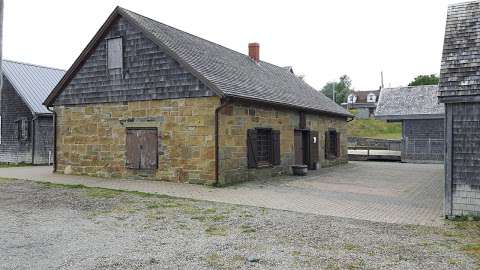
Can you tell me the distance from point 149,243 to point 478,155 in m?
6.99

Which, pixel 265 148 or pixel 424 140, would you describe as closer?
pixel 265 148

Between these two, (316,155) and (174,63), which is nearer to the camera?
(174,63)

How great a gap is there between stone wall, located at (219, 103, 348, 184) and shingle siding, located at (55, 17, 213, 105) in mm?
1326

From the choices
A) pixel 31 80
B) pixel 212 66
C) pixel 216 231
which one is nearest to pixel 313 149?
pixel 212 66

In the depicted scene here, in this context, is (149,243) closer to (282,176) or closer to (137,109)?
(137,109)

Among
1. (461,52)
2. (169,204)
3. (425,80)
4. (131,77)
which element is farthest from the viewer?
(425,80)

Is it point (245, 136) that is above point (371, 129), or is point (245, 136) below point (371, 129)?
below

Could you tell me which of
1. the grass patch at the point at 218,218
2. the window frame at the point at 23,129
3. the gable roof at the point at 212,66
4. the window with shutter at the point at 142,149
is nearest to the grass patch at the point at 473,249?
the grass patch at the point at 218,218

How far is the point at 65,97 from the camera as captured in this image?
17.5 metres

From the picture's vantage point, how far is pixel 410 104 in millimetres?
28656

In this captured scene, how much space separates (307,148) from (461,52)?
35.6ft

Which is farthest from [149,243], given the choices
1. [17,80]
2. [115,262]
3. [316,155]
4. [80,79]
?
[17,80]

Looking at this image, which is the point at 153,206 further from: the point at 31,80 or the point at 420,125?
the point at 420,125

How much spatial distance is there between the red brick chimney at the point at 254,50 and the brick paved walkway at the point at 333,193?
913 centimetres
